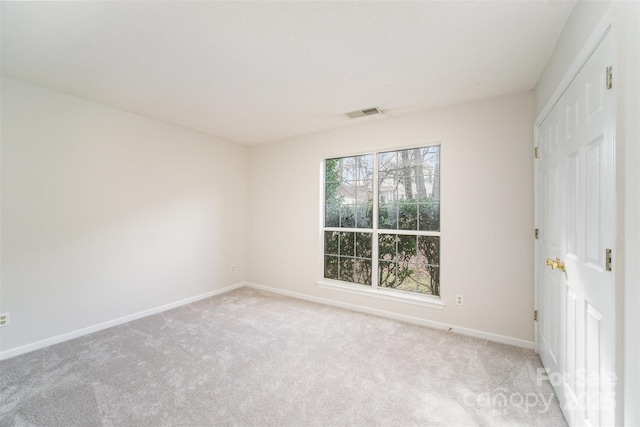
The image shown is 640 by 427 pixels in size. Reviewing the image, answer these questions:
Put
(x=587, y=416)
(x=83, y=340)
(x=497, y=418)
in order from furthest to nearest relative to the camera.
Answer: (x=83, y=340)
(x=497, y=418)
(x=587, y=416)

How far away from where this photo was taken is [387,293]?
339 centimetres

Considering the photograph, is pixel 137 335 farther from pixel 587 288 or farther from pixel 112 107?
pixel 587 288

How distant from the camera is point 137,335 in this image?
2.81 meters

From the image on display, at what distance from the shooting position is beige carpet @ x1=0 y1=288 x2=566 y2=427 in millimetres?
1691

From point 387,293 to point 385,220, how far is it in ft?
3.07

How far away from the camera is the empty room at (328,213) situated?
4.95ft

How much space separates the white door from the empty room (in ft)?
0.06

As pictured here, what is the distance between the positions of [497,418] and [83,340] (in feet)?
12.0

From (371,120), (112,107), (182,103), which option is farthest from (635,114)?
(112,107)

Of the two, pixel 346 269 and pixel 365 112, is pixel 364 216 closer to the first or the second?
pixel 346 269

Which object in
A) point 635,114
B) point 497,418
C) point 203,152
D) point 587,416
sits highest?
point 203,152

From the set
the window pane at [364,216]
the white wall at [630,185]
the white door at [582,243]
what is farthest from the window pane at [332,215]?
the white wall at [630,185]

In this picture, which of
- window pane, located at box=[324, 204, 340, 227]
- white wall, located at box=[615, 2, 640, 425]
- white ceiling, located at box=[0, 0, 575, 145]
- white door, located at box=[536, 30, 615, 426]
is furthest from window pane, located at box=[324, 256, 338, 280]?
white wall, located at box=[615, 2, 640, 425]

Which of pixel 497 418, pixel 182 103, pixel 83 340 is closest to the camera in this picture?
pixel 497 418
